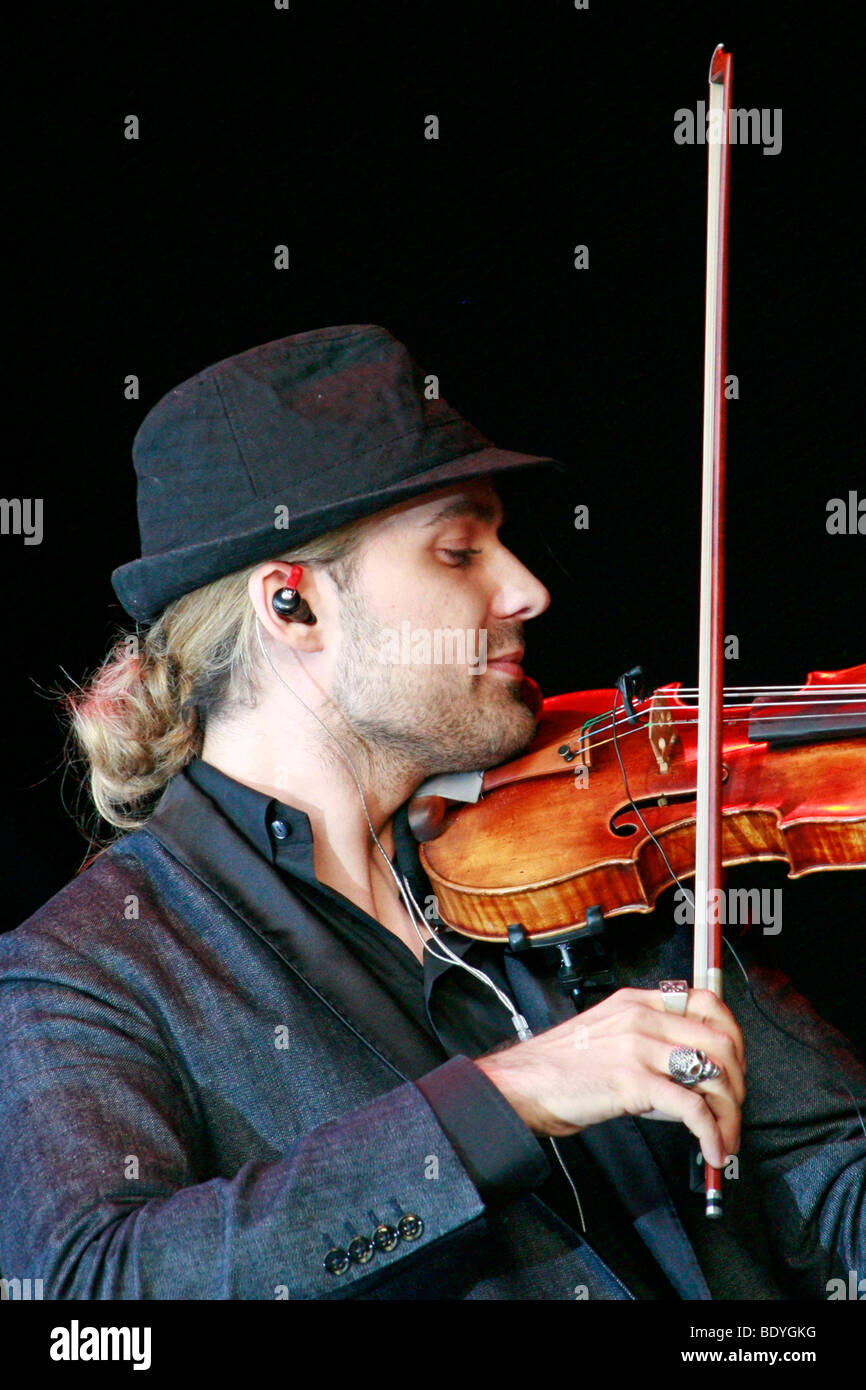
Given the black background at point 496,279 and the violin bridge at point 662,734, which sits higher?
the black background at point 496,279

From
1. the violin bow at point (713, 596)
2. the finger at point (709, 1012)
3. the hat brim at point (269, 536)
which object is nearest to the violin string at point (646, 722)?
the violin bow at point (713, 596)

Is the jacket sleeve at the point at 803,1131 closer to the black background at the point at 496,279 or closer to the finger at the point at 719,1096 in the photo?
the finger at the point at 719,1096

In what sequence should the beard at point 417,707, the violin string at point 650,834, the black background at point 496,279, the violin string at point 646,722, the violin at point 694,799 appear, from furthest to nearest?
1. the black background at point 496,279
2. the beard at point 417,707
3. the violin string at point 646,722
4. the violin string at point 650,834
5. the violin at point 694,799

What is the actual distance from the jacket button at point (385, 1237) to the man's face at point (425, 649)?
728mm

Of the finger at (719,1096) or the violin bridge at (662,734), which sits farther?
the violin bridge at (662,734)

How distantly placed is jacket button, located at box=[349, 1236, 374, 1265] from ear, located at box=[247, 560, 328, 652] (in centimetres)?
83

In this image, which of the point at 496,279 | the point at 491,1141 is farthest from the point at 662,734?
the point at 496,279

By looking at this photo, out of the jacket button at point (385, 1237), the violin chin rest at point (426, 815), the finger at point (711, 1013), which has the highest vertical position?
the violin chin rest at point (426, 815)

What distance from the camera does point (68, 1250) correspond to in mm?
1308

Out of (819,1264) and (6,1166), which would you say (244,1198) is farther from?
(819,1264)

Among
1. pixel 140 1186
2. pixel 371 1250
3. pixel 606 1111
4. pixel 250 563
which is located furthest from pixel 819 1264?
pixel 250 563

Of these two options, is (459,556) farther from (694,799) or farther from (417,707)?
(694,799)

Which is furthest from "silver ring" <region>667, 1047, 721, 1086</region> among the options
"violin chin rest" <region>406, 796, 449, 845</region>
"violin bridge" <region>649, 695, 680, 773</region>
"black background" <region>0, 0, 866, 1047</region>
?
"black background" <region>0, 0, 866, 1047</region>

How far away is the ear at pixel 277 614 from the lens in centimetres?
189
